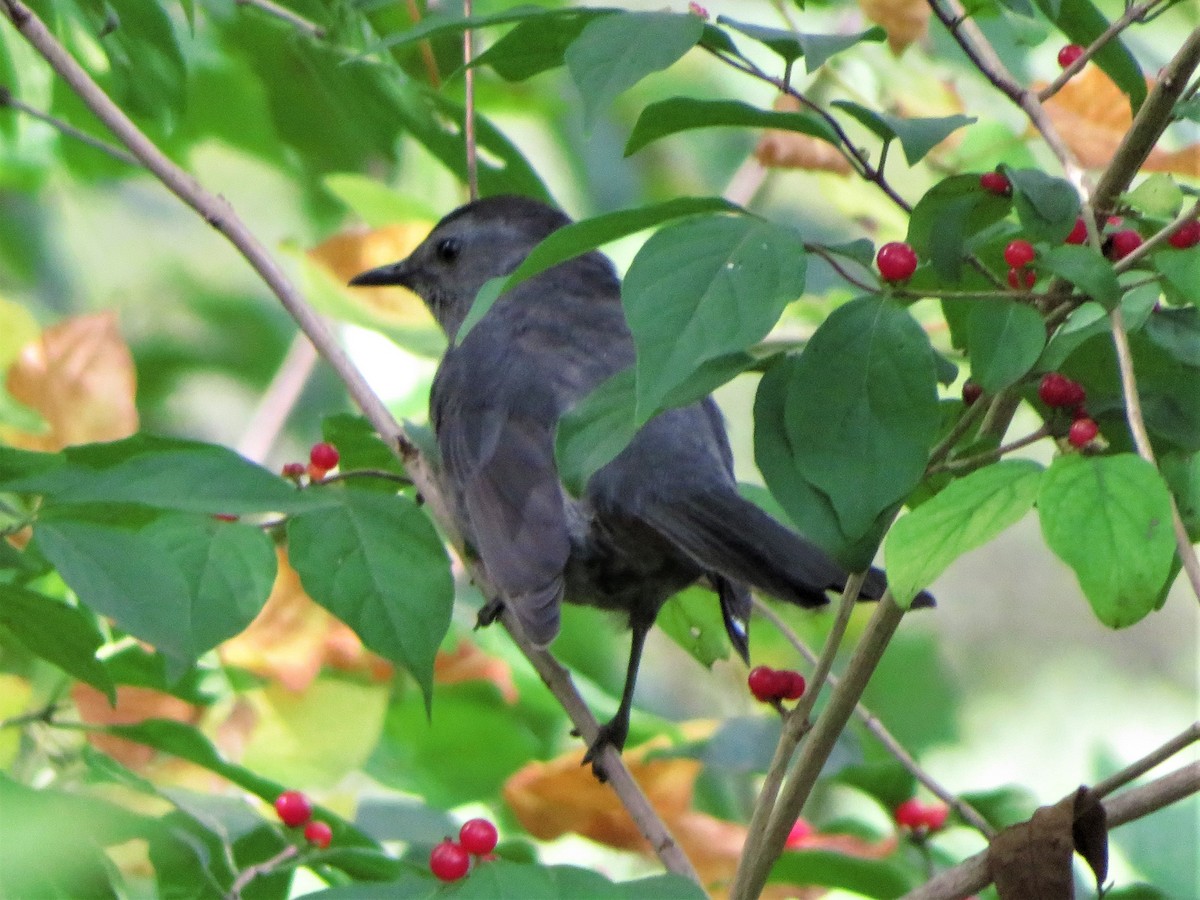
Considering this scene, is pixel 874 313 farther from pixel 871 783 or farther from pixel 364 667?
pixel 364 667

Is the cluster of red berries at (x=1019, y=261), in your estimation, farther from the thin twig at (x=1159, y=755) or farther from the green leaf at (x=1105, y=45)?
the thin twig at (x=1159, y=755)

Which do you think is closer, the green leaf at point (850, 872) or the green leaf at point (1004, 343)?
the green leaf at point (1004, 343)

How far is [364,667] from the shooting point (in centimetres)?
285

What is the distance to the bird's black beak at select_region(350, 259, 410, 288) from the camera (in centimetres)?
349

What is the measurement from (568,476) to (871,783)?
0.93 meters

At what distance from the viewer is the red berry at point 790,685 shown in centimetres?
197

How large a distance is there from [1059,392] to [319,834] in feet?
3.39

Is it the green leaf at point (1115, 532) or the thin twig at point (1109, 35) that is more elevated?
the thin twig at point (1109, 35)

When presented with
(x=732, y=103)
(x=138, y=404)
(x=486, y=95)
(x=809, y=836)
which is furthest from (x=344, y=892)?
(x=138, y=404)

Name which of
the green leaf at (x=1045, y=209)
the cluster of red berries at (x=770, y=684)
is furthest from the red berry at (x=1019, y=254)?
the cluster of red berries at (x=770, y=684)

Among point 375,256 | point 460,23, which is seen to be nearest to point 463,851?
point 460,23

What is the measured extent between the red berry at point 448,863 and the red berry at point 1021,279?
0.83 meters

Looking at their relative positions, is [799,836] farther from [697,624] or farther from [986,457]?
[986,457]

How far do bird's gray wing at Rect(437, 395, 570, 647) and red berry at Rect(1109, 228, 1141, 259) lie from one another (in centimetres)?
101
